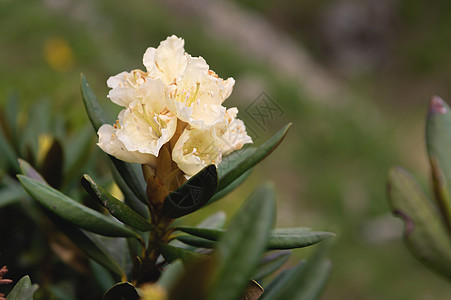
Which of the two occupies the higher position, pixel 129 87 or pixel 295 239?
pixel 129 87

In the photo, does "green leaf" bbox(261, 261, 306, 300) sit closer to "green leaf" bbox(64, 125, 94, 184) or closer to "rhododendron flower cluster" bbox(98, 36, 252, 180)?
"rhododendron flower cluster" bbox(98, 36, 252, 180)

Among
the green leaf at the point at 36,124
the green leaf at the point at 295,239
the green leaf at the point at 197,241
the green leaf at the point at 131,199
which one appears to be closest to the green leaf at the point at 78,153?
the green leaf at the point at 36,124

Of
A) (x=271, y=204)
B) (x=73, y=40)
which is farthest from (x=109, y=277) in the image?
(x=73, y=40)

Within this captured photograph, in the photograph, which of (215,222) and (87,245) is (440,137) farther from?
(87,245)

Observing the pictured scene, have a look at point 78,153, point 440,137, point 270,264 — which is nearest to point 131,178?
point 270,264

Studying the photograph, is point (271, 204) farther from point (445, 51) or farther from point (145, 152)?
point (445, 51)

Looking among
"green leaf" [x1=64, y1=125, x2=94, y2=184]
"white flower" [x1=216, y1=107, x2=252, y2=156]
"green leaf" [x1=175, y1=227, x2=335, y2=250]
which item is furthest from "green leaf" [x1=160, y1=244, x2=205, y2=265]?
"green leaf" [x1=64, y1=125, x2=94, y2=184]
